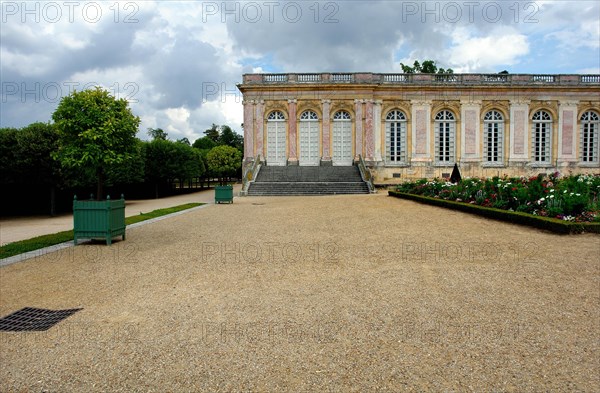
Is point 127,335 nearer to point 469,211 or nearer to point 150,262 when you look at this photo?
point 150,262

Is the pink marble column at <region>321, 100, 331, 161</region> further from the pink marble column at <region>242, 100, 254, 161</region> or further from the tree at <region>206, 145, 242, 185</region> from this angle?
the tree at <region>206, 145, 242, 185</region>

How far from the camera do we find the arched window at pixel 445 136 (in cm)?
3200

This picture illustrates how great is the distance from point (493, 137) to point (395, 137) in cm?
762

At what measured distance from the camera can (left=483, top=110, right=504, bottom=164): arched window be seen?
32094 mm

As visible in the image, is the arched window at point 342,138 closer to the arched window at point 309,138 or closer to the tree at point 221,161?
the arched window at point 309,138

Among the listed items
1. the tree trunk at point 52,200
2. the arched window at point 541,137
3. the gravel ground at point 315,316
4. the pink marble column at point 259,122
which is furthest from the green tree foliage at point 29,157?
the arched window at point 541,137

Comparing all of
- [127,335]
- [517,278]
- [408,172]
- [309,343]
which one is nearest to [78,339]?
[127,335]

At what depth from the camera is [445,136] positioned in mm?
31984

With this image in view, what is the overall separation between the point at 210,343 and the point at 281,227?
23.8 ft

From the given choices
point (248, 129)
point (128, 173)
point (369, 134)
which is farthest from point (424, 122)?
point (128, 173)

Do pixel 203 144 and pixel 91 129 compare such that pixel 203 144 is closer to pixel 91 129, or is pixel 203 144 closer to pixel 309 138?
pixel 309 138

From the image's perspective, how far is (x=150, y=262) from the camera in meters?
7.31

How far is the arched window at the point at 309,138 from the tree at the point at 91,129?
21660mm

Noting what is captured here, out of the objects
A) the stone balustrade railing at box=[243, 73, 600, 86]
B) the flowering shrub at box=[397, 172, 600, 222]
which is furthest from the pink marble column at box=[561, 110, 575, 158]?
the flowering shrub at box=[397, 172, 600, 222]
